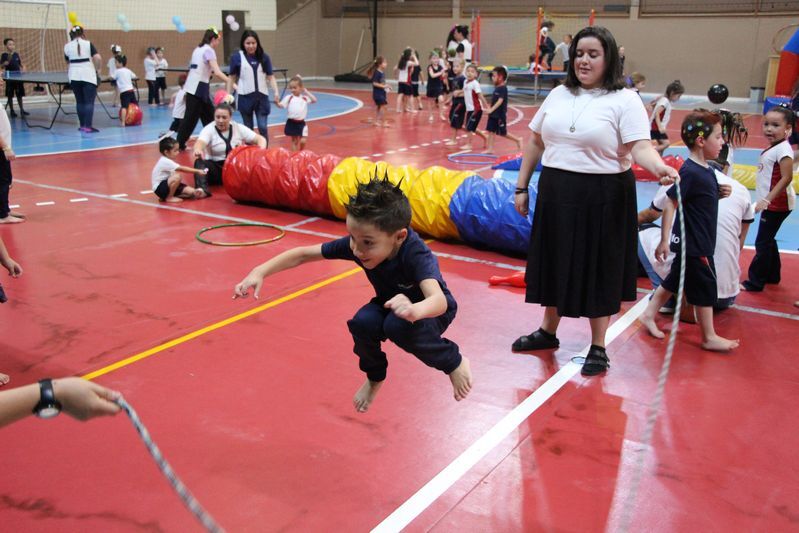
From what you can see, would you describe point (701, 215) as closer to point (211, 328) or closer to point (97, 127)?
point (211, 328)

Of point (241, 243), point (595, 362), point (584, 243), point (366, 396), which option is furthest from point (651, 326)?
point (241, 243)

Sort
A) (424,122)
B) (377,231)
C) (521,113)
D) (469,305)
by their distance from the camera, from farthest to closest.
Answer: (521,113) → (424,122) → (469,305) → (377,231)

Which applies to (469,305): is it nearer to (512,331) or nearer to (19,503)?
(512,331)

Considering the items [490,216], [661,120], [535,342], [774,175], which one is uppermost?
[661,120]

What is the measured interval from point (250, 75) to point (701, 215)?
775 cm

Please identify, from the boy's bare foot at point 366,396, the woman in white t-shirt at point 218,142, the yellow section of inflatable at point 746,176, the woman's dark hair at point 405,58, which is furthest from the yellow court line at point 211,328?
the woman's dark hair at point 405,58

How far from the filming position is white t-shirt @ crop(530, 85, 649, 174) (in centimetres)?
386

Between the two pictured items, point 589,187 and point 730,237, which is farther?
point 730,237

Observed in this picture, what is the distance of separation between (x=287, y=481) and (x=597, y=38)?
2778mm

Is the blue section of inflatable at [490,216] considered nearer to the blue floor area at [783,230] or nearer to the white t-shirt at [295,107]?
the blue floor area at [783,230]

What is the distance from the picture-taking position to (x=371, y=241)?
2.87 metres

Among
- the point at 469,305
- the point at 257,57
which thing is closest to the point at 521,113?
the point at 257,57

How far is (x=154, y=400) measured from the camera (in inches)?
157

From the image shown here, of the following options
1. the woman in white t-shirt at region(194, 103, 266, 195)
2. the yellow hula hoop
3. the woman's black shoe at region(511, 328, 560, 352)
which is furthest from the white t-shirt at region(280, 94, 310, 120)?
the woman's black shoe at region(511, 328, 560, 352)
